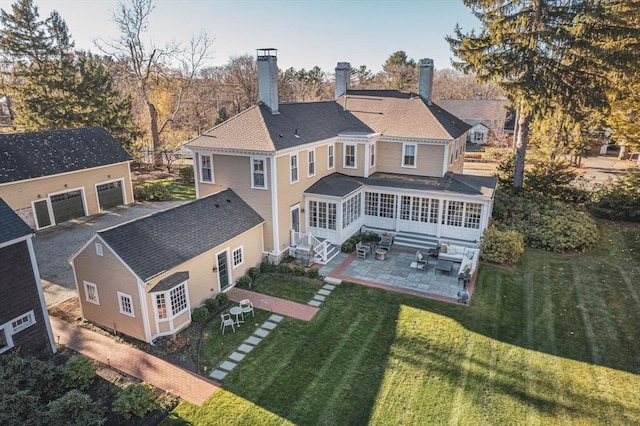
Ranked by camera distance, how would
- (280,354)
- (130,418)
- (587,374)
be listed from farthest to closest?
(280,354)
(587,374)
(130,418)

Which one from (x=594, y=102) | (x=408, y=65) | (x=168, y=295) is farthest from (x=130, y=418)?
(x=408, y=65)

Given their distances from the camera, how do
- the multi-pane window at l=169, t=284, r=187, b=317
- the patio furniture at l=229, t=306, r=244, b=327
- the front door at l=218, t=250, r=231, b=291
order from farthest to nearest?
the front door at l=218, t=250, r=231, b=291, the patio furniture at l=229, t=306, r=244, b=327, the multi-pane window at l=169, t=284, r=187, b=317

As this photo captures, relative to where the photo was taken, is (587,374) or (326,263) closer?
(587,374)

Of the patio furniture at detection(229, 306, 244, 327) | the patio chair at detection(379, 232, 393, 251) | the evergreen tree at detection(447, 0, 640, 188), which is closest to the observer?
the patio furniture at detection(229, 306, 244, 327)

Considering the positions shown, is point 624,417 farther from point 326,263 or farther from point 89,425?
point 89,425

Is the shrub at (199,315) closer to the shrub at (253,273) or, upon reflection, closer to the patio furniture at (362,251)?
the shrub at (253,273)

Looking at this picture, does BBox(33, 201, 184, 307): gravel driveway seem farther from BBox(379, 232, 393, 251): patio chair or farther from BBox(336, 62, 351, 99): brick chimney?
BBox(336, 62, 351, 99): brick chimney

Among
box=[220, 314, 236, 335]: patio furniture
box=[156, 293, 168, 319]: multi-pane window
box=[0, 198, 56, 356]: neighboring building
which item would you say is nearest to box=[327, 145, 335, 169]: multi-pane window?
box=[220, 314, 236, 335]: patio furniture
